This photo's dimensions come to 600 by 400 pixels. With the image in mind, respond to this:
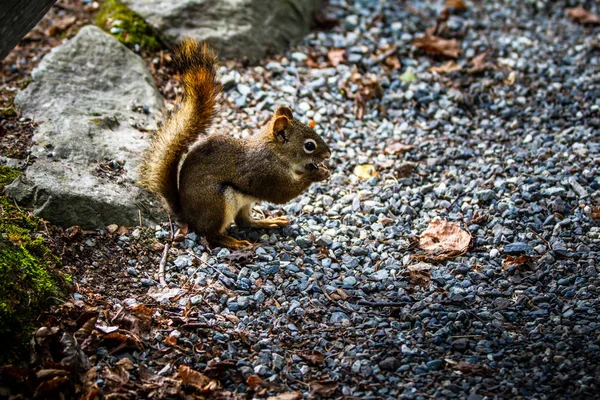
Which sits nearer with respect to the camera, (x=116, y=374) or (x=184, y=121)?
(x=116, y=374)

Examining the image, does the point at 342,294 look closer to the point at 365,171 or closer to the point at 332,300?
the point at 332,300

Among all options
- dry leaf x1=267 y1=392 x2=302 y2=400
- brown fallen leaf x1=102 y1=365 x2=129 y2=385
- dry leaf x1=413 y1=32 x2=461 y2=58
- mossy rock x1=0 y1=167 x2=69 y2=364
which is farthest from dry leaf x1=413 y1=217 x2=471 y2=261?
dry leaf x1=413 y1=32 x2=461 y2=58

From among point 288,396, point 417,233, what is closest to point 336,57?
A: point 417,233

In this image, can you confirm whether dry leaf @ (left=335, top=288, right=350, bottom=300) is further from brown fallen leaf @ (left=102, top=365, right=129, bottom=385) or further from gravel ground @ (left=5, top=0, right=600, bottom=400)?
brown fallen leaf @ (left=102, top=365, right=129, bottom=385)

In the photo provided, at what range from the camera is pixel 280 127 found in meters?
4.15

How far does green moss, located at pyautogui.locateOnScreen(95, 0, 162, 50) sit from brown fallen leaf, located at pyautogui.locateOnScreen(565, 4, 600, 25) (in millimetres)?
4205

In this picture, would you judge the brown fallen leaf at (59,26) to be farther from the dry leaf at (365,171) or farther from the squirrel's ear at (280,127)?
the dry leaf at (365,171)

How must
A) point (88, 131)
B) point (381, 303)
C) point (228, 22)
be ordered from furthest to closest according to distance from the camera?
point (228, 22)
point (88, 131)
point (381, 303)

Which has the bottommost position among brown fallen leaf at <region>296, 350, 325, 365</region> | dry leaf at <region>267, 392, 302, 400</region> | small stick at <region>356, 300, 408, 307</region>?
small stick at <region>356, 300, 408, 307</region>

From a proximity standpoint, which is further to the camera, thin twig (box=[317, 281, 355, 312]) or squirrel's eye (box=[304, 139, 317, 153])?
squirrel's eye (box=[304, 139, 317, 153])

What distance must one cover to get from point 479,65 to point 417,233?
2401mm

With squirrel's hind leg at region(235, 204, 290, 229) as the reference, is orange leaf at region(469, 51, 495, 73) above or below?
above

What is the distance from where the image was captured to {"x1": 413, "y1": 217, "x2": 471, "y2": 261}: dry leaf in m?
3.85

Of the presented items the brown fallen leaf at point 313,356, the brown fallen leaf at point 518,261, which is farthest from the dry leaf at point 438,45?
the brown fallen leaf at point 313,356
